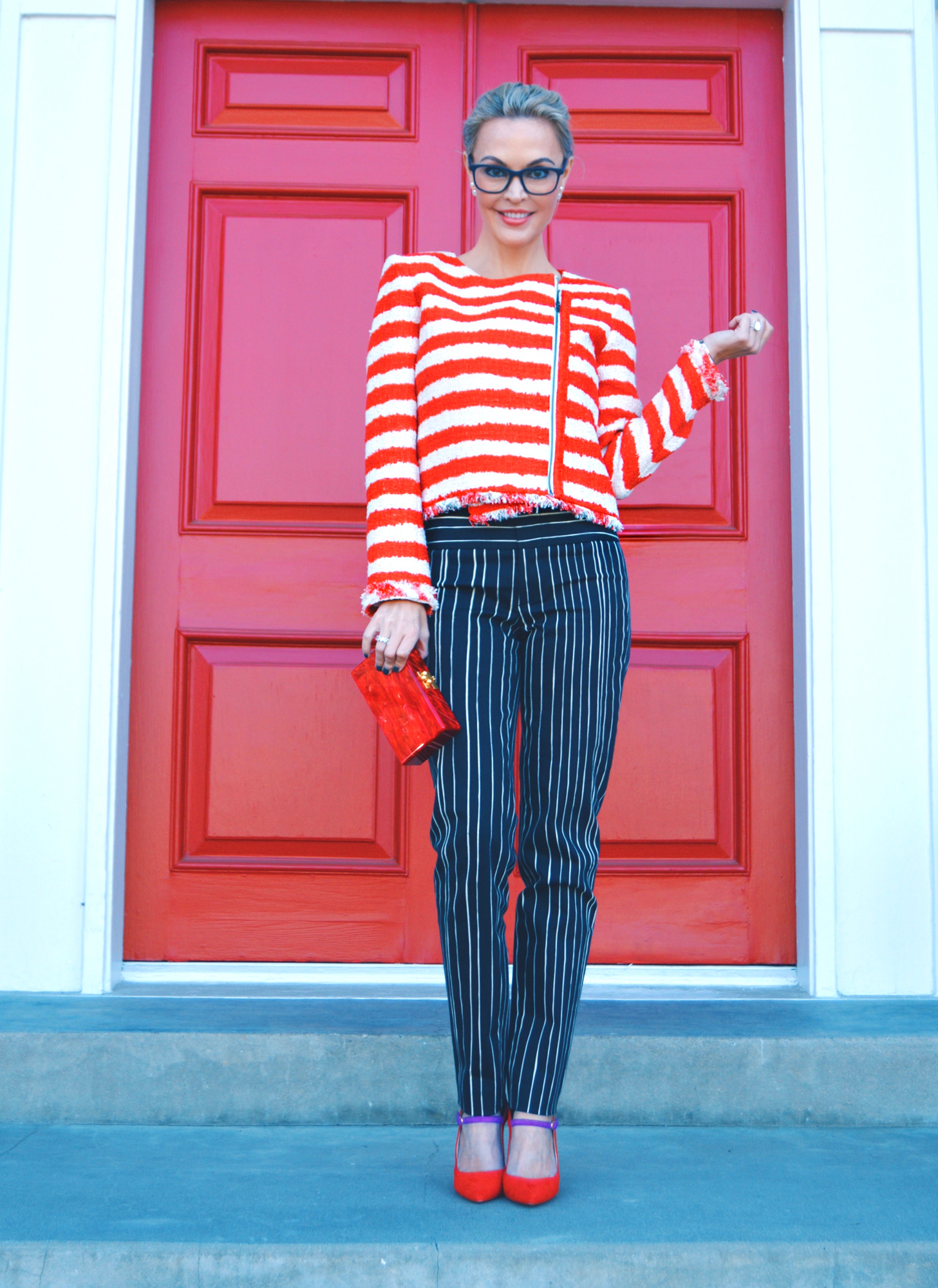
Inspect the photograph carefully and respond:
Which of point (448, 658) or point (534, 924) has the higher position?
point (448, 658)

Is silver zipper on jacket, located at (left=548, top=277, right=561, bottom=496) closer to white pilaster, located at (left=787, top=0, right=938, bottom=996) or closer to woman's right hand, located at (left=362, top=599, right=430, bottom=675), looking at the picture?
woman's right hand, located at (left=362, top=599, right=430, bottom=675)

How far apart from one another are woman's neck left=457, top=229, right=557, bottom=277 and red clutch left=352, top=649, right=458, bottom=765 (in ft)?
2.13

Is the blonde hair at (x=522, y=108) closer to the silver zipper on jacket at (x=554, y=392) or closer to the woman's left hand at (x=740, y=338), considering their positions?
the silver zipper on jacket at (x=554, y=392)

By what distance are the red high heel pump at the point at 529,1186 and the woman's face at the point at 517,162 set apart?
130 centimetres

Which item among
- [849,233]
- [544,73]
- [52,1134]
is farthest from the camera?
[544,73]

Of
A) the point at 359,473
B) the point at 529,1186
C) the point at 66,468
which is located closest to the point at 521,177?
the point at 359,473

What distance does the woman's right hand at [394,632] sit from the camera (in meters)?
1.57

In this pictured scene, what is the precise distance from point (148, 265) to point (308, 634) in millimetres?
955

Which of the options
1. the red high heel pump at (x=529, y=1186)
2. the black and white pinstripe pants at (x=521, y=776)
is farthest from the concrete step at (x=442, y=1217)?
the black and white pinstripe pants at (x=521, y=776)

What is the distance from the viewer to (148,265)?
8.64ft

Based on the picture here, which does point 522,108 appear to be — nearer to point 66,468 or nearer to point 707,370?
point 707,370

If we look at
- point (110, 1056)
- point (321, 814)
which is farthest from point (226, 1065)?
point (321, 814)

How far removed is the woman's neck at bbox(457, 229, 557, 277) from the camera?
176 centimetres

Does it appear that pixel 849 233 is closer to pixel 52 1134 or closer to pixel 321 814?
pixel 321 814
